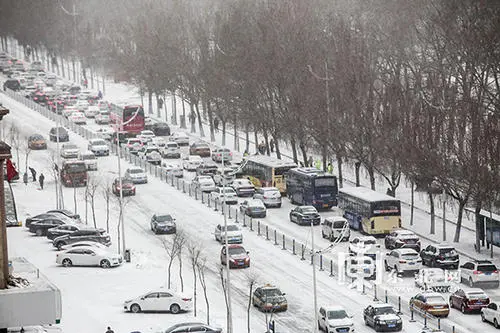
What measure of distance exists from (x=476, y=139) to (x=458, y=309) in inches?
780

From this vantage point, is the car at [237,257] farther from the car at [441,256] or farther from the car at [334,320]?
the car at [334,320]

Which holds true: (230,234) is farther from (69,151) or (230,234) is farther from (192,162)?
(69,151)

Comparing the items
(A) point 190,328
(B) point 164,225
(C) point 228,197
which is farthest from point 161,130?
(A) point 190,328

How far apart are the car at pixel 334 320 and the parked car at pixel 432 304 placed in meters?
3.77

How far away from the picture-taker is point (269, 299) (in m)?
63.3

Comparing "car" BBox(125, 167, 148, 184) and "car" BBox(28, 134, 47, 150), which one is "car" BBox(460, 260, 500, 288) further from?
"car" BBox(28, 134, 47, 150)

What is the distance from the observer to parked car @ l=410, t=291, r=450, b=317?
61.5 metres

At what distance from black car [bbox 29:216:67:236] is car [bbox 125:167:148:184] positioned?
18.2 meters

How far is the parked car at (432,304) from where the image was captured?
202 ft

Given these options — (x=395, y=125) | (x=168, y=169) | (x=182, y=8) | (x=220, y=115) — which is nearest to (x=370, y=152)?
A: (x=395, y=125)

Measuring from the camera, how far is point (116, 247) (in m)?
80.1

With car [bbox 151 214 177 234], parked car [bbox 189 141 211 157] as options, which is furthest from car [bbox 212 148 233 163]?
car [bbox 151 214 177 234]

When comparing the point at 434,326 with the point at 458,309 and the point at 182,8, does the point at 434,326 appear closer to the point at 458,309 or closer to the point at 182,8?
the point at 458,309

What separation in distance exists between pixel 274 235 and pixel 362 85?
2381 centimetres
